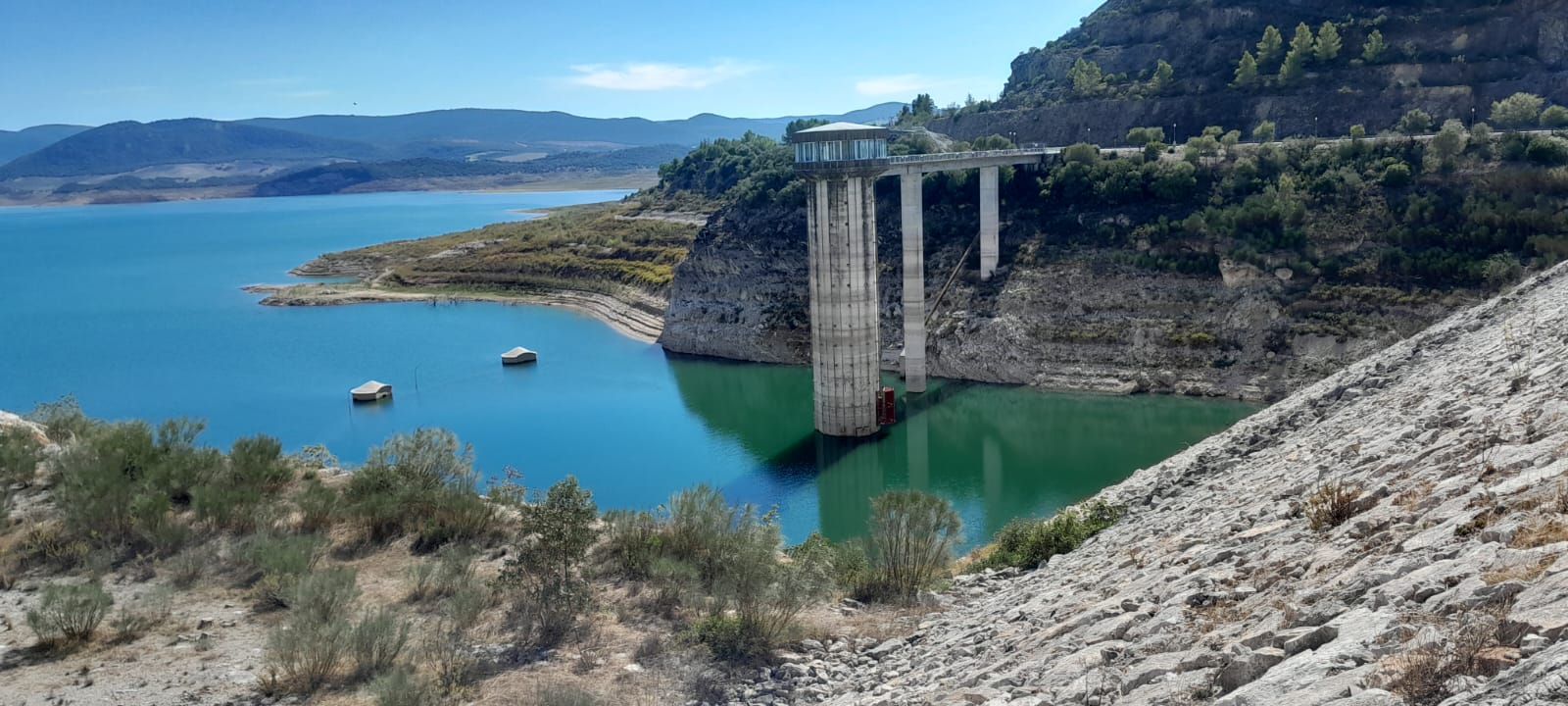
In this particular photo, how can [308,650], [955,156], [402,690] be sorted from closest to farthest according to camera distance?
[402,690] → [308,650] → [955,156]

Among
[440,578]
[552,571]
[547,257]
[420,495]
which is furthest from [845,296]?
[547,257]

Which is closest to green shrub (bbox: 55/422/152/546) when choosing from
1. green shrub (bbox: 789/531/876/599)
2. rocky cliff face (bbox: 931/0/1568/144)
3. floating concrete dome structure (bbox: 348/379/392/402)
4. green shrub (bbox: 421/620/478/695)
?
green shrub (bbox: 421/620/478/695)

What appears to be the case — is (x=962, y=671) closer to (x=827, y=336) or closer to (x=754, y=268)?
(x=827, y=336)

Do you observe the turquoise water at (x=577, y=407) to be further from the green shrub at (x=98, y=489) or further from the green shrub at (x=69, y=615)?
the green shrub at (x=69, y=615)

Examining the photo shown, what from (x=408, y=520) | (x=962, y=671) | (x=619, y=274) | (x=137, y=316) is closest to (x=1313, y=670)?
(x=962, y=671)

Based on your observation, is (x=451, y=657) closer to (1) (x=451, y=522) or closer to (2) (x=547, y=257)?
(1) (x=451, y=522)

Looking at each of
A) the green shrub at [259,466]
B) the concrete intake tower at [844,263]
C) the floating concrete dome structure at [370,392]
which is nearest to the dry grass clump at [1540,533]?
the green shrub at [259,466]
